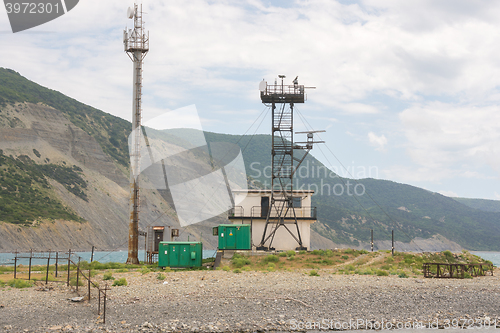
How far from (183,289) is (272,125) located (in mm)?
19098

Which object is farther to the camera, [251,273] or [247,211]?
[247,211]

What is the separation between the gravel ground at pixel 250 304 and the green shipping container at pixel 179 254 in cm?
430

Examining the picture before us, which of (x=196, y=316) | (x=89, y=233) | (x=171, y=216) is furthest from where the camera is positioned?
(x=171, y=216)

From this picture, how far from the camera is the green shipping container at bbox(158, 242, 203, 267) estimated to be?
2928 cm

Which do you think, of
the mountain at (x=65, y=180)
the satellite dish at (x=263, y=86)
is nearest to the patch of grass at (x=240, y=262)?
the satellite dish at (x=263, y=86)

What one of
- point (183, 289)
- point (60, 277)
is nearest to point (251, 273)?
point (183, 289)

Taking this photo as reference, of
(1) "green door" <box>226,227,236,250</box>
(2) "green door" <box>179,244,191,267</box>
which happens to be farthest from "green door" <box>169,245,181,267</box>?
(1) "green door" <box>226,227,236,250</box>

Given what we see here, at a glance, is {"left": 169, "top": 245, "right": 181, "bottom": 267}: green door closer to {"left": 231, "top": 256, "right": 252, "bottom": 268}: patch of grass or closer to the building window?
{"left": 231, "top": 256, "right": 252, "bottom": 268}: patch of grass

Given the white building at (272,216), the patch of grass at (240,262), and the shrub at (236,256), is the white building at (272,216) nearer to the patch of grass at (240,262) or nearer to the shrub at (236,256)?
the shrub at (236,256)

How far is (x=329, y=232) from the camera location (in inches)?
6043

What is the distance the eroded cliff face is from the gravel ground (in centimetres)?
5993

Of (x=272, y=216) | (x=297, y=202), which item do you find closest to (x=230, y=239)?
(x=272, y=216)

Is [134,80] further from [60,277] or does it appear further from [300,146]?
[60,277]

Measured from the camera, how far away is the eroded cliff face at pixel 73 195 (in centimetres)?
8238
